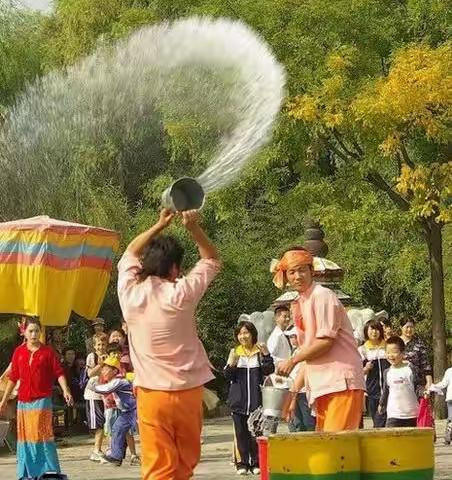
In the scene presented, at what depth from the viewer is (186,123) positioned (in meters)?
21.7

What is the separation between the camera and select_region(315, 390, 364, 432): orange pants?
9.00m

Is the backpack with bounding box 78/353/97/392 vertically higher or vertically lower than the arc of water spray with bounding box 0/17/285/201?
lower

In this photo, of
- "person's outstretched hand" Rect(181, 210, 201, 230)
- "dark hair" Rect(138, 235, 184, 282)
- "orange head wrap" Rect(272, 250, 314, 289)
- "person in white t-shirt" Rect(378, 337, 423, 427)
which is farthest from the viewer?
"person in white t-shirt" Rect(378, 337, 423, 427)

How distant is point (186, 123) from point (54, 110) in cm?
399

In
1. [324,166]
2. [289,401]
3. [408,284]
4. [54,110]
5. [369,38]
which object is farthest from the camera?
[408,284]

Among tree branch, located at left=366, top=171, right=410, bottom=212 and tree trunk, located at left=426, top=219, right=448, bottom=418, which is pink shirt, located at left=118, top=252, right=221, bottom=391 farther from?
tree trunk, located at left=426, top=219, right=448, bottom=418

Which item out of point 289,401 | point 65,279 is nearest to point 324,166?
point 65,279

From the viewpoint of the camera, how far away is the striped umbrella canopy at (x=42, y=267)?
1819 cm

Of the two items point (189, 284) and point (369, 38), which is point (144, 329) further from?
point (369, 38)

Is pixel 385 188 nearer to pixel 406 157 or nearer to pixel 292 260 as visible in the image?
pixel 406 157

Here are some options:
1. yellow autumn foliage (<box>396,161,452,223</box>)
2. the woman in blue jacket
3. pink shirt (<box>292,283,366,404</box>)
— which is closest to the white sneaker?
the woman in blue jacket

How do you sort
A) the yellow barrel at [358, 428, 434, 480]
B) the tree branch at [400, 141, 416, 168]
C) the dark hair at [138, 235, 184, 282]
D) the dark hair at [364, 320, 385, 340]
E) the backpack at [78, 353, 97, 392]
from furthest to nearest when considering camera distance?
the tree branch at [400, 141, 416, 168]
the backpack at [78, 353, 97, 392]
the dark hair at [364, 320, 385, 340]
the yellow barrel at [358, 428, 434, 480]
the dark hair at [138, 235, 184, 282]

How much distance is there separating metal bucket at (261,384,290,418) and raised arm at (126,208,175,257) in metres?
2.22

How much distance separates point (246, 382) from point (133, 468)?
1.96 meters
